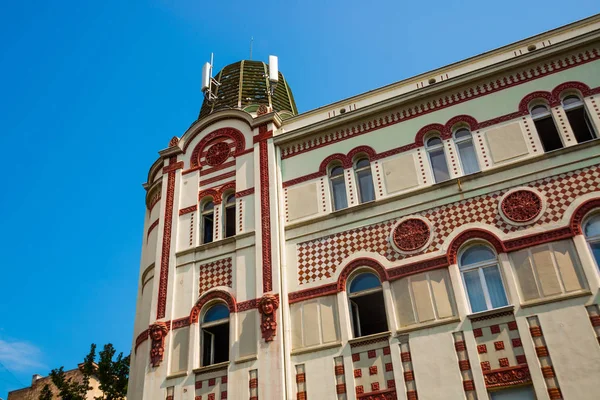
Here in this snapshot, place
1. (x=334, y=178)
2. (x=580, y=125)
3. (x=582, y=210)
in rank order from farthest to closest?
(x=334, y=178) → (x=580, y=125) → (x=582, y=210)

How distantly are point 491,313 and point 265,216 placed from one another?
7450 mm

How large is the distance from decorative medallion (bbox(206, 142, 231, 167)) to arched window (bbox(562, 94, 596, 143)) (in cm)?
1076

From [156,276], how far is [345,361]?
23.4 feet

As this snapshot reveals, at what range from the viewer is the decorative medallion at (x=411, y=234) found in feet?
55.0

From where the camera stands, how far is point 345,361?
1591 cm

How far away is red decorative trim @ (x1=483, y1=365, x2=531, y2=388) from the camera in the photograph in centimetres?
1390

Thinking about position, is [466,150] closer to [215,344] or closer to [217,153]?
[217,153]

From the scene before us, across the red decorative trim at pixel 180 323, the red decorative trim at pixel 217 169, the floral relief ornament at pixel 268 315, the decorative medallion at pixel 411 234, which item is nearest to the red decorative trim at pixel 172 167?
the red decorative trim at pixel 217 169

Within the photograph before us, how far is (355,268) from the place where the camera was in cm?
1722

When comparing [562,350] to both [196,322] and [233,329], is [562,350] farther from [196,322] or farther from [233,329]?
[196,322]

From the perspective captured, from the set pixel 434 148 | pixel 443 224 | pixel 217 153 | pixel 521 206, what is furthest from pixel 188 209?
pixel 521 206

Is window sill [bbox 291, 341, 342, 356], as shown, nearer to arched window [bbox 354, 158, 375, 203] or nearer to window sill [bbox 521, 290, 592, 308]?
arched window [bbox 354, 158, 375, 203]

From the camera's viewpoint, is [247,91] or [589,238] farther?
[247,91]

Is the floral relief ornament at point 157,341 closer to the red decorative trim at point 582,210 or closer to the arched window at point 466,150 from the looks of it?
the arched window at point 466,150
